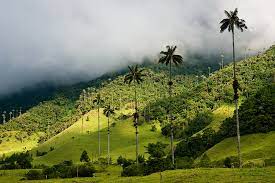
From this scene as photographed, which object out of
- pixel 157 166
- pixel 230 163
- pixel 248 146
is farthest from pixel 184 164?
pixel 248 146

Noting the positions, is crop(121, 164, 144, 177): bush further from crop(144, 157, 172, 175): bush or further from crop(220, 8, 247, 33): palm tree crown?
crop(220, 8, 247, 33): palm tree crown

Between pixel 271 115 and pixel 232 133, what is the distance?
18.3 m

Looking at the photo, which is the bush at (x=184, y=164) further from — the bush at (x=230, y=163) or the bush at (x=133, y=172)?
the bush at (x=133, y=172)

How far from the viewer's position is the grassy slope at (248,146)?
127m

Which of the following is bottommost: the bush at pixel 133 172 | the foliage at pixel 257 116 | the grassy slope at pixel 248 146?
the bush at pixel 133 172

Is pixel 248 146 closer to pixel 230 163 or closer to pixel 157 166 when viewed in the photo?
pixel 230 163

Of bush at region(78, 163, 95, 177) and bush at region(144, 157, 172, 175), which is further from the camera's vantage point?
bush at region(78, 163, 95, 177)

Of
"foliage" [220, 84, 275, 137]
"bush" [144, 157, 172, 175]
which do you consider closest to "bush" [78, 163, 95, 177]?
"bush" [144, 157, 172, 175]

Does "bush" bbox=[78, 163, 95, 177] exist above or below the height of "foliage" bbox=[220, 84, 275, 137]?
below

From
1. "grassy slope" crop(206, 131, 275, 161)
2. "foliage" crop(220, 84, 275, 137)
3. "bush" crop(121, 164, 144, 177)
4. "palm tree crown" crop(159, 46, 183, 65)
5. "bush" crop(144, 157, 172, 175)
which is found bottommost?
"bush" crop(121, 164, 144, 177)

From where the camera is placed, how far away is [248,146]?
492 ft

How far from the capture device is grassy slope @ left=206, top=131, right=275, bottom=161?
126787mm

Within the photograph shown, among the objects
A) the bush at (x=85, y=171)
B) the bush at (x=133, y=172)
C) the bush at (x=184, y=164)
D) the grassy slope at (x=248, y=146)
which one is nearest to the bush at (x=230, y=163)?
the bush at (x=184, y=164)

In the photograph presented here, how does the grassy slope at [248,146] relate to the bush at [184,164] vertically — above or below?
above
